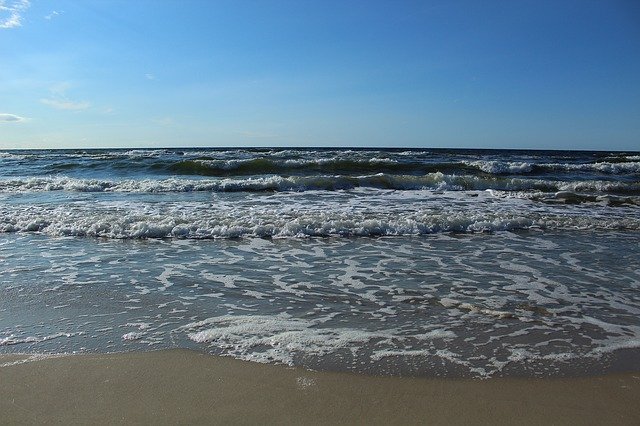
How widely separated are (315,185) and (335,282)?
1107 centimetres

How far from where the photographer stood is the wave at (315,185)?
16.0 metres

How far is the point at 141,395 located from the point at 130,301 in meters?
2.02

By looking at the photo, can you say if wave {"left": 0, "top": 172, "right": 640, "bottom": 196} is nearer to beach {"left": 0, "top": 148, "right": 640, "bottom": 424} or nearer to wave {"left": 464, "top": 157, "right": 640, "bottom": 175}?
beach {"left": 0, "top": 148, "right": 640, "bottom": 424}

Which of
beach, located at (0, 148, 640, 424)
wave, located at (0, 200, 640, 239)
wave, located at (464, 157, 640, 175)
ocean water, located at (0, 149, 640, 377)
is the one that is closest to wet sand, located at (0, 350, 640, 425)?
beach, located at (0, 148, 640, 424)

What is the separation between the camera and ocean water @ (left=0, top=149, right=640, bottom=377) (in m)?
3.67

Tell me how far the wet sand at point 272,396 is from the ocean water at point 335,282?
22 centimetres

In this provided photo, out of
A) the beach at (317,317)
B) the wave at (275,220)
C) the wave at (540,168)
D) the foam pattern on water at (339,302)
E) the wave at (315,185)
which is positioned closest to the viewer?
the beach at (317,317)

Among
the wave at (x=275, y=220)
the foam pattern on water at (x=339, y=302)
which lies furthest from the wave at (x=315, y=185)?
the foam pattern on water at (x=339, y=302)

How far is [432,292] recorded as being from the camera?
202 inches

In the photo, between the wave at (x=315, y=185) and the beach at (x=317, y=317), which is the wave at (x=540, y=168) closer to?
the wave at (x=315, y=185)

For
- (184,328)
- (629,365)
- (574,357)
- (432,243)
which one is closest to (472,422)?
(574,357)

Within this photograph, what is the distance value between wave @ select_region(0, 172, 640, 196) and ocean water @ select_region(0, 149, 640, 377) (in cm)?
343

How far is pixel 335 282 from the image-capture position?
5523 mm

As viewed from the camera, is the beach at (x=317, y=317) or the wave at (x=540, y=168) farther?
the wave at (x=540, y=168)
